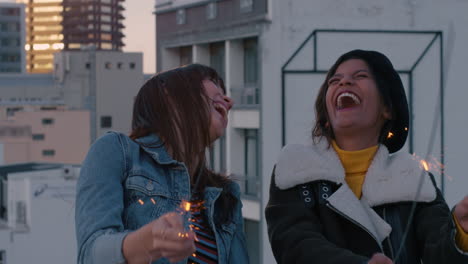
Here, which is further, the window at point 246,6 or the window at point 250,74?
the window at point 250,74

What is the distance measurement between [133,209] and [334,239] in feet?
1.84

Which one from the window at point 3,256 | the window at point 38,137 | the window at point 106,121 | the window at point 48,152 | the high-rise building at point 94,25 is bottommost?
the window at point 3,256

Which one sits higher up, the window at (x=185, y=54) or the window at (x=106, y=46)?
the window at (x=106, y=46)

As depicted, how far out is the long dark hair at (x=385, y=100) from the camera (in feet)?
7.93

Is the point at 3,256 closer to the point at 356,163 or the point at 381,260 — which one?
the point at 356,163

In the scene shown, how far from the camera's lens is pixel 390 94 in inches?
95.8

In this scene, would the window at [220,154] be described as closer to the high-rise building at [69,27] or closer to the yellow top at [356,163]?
the yellow top at [356,163]

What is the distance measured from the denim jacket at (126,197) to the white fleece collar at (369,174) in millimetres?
220

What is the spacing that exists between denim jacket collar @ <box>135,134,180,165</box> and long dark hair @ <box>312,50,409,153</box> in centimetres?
52

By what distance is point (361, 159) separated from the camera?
2.40 metres

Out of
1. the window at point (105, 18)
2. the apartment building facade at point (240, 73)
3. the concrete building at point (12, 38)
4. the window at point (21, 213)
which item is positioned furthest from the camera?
the window at point (105, 18)

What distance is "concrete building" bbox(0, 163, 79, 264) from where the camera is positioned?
18172 mm

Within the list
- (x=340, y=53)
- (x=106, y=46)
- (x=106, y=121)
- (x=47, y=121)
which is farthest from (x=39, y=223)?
(x=106, y=46)

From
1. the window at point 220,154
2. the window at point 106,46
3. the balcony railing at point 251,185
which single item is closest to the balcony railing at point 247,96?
the window at point 220,154
